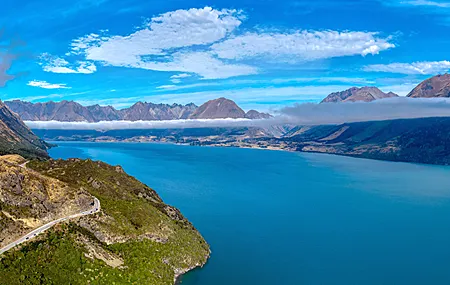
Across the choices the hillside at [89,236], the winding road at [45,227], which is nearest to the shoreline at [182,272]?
the hillside at [89,236]

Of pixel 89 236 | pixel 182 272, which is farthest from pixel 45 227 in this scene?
pixel 182 272

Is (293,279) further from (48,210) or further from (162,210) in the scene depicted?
(48,210)

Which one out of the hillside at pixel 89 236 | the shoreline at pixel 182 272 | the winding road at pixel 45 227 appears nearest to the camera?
the hillside at pixel 89 236

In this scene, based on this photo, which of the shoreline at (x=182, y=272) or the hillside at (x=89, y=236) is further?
the shoreline at (x=182, y=272)

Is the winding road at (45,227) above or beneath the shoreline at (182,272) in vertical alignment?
above

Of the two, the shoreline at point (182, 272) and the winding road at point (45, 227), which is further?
the shoreline at point (182, 272)

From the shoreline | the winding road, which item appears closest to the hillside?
the shoreline

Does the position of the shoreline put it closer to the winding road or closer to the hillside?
the hillside

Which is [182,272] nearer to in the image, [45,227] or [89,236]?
[89,236]

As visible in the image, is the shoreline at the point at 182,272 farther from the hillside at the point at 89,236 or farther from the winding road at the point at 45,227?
the winding road at the point at 45,227

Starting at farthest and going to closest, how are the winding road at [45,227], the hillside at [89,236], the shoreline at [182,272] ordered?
the shoreline at [182,272] < the winding road at [45,227] < the hillside at [89,236]
